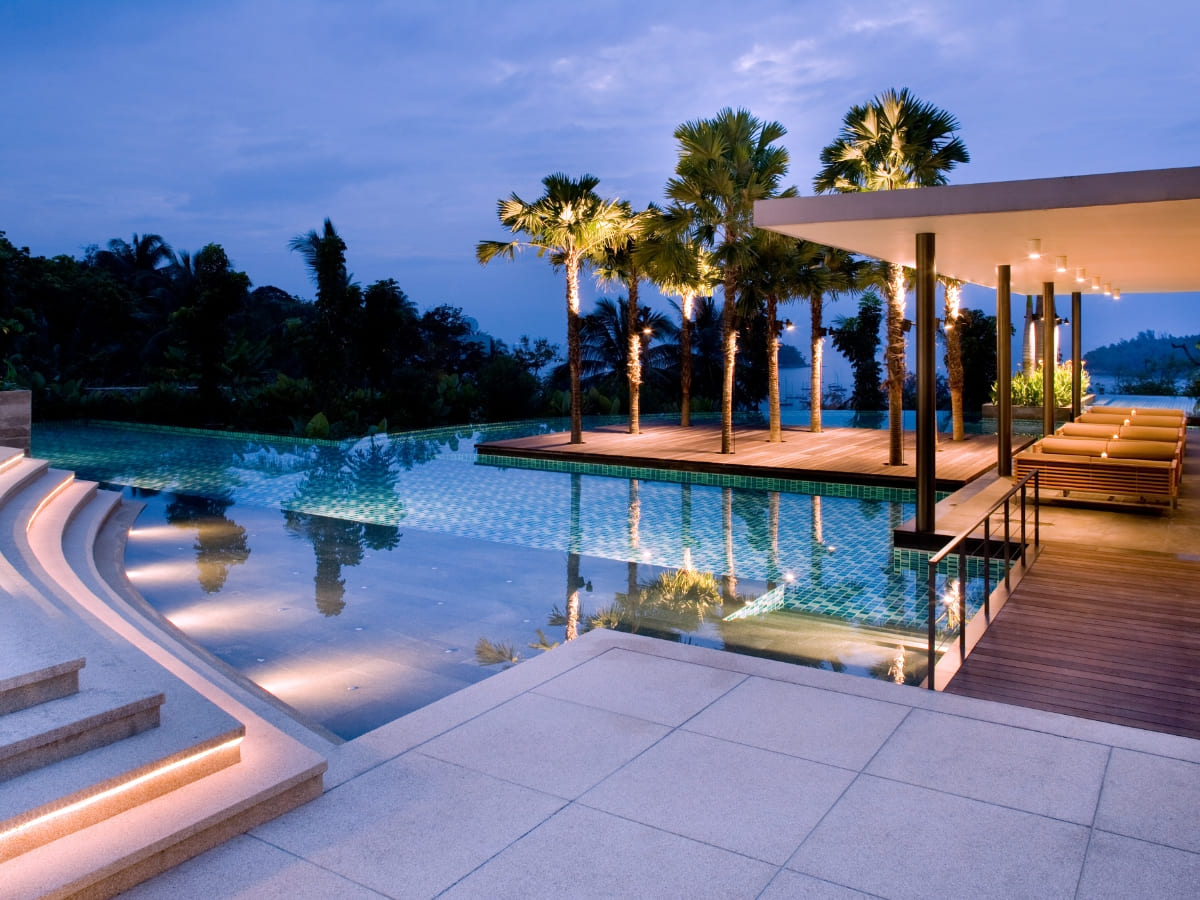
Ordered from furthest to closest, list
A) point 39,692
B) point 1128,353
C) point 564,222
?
point 1128,353, point 564,222, point 39,692

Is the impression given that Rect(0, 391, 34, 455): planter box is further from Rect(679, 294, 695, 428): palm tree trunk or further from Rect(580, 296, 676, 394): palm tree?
Rect(580, 296, 676, 394): palm tree

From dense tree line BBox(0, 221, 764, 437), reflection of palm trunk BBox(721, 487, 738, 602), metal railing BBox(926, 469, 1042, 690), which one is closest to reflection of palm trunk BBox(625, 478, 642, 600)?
reflection of palm trunk BBox(721, 487, 738, 602)

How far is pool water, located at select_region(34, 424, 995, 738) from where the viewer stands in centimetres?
630

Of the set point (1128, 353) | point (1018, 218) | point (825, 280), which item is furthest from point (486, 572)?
point (1128, 353)

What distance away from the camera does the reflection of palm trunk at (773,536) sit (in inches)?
332

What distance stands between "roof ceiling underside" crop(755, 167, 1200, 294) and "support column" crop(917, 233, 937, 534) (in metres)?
0.28

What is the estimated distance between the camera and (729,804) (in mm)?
3697

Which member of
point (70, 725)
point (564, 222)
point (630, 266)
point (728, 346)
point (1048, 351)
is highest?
point (564, 222)

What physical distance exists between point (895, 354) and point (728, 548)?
6.02 metres

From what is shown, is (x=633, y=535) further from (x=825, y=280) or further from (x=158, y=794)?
(x=825, y=280)

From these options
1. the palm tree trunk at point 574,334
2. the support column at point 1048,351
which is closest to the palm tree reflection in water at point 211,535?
the palm tree trunk at point 574,334

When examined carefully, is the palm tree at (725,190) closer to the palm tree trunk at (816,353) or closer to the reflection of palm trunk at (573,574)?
the palm tree trunk at (816,353)

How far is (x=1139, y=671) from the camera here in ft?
17.2

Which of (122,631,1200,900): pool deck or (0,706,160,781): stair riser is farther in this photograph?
(0,706,160,781): stair riser
